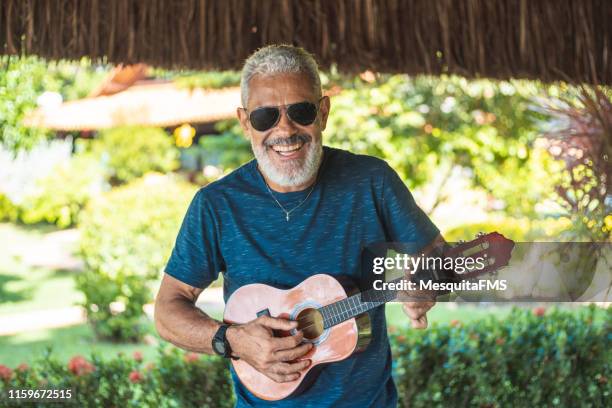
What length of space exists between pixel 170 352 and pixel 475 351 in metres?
1.57

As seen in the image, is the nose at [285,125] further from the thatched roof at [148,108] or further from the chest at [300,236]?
the thatched roof at [148,108]

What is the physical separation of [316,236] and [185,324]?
434mm

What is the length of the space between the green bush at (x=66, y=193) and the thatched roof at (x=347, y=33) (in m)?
4.75

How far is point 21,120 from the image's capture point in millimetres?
4207

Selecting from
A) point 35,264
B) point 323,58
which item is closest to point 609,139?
point 323,58

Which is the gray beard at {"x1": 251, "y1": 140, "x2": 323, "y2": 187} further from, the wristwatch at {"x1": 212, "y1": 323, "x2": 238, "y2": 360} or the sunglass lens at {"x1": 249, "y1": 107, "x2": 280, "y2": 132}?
the wristwatch at {"x1": 212, "y1": 323, "x2": 238, "y2": 360}

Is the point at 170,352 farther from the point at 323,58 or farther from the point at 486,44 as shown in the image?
the point at 486,44

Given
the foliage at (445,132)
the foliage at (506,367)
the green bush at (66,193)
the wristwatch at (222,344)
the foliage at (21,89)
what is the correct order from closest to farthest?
the wristwatch at (222,344) < the foliage at (21,89) < the foliage at (506,367) < the green bush at (66,193) < the foliage at (445,132)

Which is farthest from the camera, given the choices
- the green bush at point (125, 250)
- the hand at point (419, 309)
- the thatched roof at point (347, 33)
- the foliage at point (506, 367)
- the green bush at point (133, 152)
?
the green bush at point (133, 152)

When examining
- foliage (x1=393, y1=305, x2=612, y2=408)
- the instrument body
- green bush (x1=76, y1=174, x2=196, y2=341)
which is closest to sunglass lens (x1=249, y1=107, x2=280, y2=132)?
the instrument body

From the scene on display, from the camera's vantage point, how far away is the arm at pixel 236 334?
6.54ft

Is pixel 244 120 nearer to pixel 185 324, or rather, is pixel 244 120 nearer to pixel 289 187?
pixel 289 187

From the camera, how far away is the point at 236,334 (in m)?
2.07

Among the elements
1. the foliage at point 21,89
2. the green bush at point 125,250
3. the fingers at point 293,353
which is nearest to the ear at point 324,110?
the fingers at point 293,353
